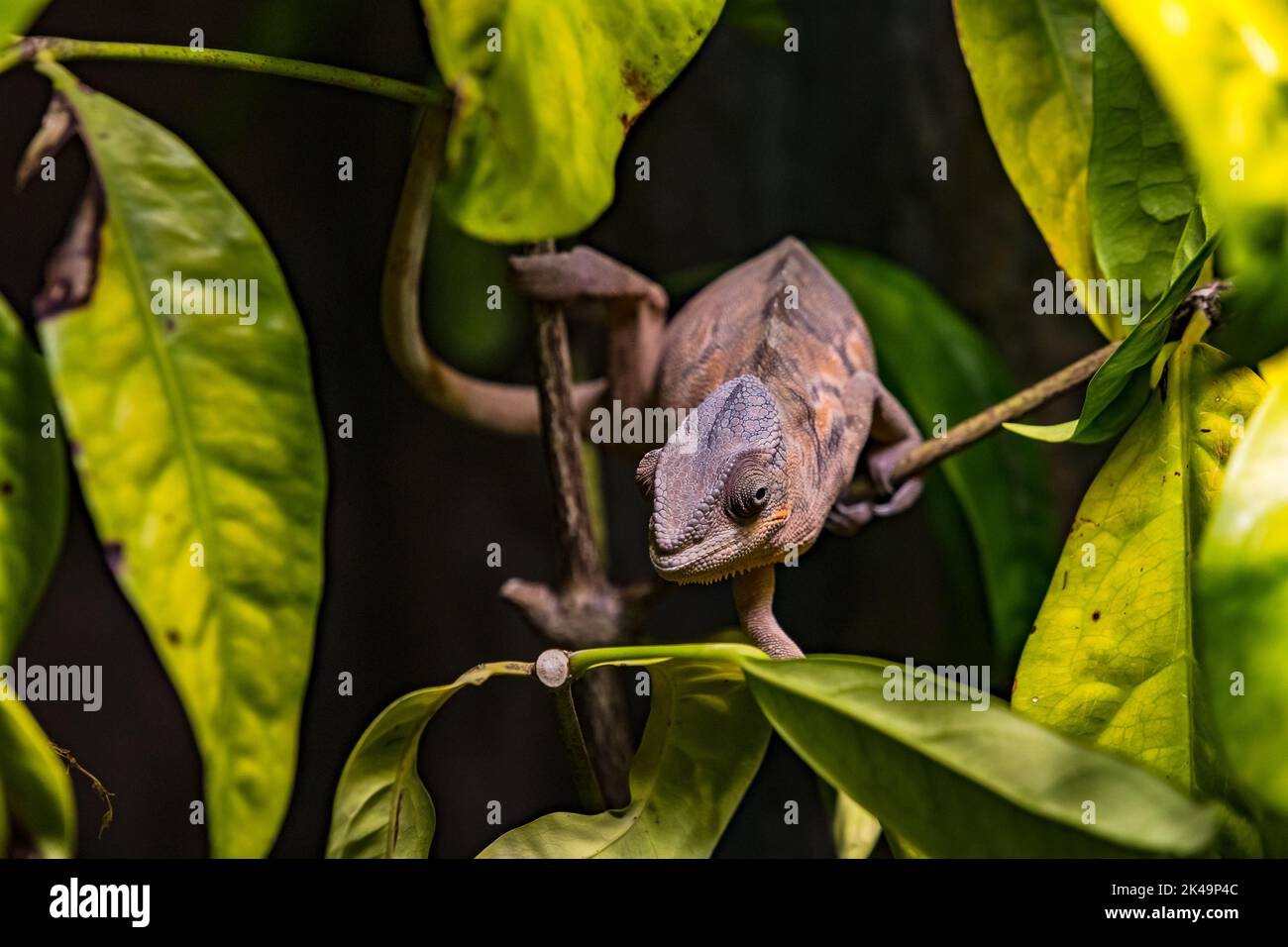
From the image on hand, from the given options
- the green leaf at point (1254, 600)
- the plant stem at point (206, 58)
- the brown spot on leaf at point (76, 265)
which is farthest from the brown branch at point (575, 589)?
the green leaf at point (1254, 600)

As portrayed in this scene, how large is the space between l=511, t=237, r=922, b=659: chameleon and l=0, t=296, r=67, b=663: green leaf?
0.48 m

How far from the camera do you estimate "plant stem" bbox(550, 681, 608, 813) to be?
771 mm

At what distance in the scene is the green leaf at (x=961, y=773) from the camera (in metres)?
0.50

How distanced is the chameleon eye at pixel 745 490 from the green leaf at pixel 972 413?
1.15 ft

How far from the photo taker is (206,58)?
2.51 feet

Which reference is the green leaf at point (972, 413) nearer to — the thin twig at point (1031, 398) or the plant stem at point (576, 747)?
the thin twig at point (1031, 398)

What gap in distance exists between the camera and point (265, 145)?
2092 mm

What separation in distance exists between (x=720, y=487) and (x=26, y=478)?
0.57 metres

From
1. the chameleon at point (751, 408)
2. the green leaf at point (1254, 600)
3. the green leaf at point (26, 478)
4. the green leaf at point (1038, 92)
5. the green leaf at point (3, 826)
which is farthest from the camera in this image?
the chameleon at point (751, 408)

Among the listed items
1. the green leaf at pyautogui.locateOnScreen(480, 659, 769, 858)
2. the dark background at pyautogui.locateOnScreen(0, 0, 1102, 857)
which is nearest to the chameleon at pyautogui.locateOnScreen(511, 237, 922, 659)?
the green leaf at pyautogui.locateOnScreen(480, 659, 769, 858)

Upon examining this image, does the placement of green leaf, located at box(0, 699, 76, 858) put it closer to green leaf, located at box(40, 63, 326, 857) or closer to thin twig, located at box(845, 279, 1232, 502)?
green leaf, located at box(40, 63, 326, 857)

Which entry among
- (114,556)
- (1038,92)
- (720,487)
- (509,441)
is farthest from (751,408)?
(509,441)

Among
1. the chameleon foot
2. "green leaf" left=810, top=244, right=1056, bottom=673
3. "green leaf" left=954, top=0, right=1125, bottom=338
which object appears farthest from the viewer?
"green leaf" left=810, top=244, right=1056, bottom=673
